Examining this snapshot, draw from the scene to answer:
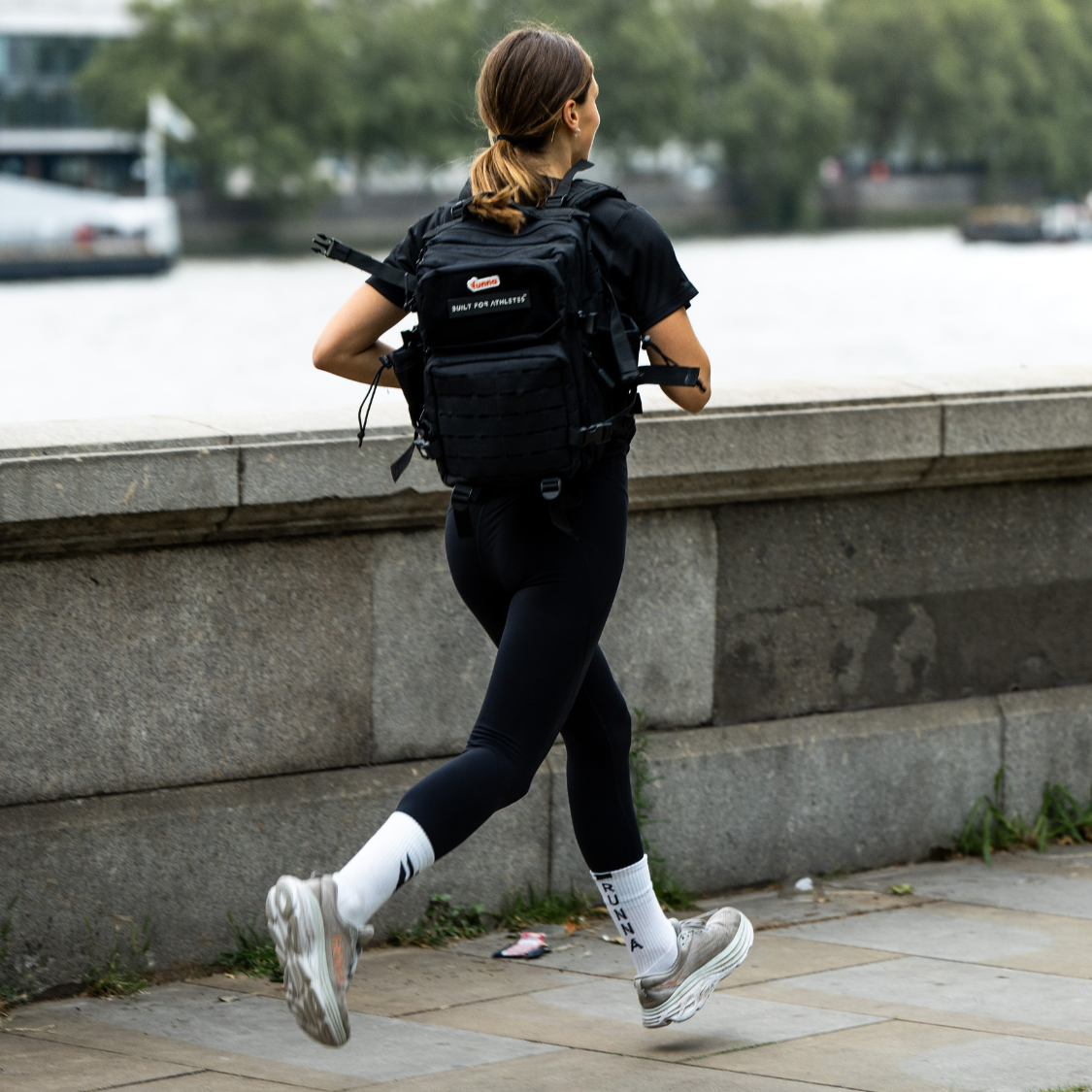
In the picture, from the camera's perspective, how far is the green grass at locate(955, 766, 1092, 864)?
4.45m

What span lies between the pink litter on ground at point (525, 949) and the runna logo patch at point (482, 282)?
64.9 inches

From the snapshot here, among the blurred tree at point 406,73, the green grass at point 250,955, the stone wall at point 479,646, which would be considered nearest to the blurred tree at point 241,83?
the blurred tree at point 406,73

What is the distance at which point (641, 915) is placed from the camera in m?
3.00

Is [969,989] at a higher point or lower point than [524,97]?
lower

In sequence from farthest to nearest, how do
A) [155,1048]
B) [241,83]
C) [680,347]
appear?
[241,83] < [155,1048] < [680,347]

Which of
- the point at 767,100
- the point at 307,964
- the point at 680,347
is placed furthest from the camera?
the point at 767,100

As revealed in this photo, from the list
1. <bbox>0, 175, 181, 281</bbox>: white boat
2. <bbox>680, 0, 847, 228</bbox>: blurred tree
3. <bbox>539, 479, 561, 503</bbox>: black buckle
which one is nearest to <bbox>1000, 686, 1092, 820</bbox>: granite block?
<bbox>539, 479, 561, 503</bbox>: black buckle

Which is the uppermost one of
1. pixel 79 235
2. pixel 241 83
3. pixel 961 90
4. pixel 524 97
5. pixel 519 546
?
pixel 961 90

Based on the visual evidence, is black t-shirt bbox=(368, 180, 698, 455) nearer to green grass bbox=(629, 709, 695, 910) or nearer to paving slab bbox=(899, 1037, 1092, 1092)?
paving slab bbox=(899, 1037, 1092, 1092)

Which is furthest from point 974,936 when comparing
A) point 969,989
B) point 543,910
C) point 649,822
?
point 543,910

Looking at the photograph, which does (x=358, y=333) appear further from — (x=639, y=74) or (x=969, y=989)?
(x=639, y=74)

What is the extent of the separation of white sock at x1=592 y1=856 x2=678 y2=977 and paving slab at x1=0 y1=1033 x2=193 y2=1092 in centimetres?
75

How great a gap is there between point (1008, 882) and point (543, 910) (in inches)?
44.9

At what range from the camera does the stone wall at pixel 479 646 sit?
11.3 feet
